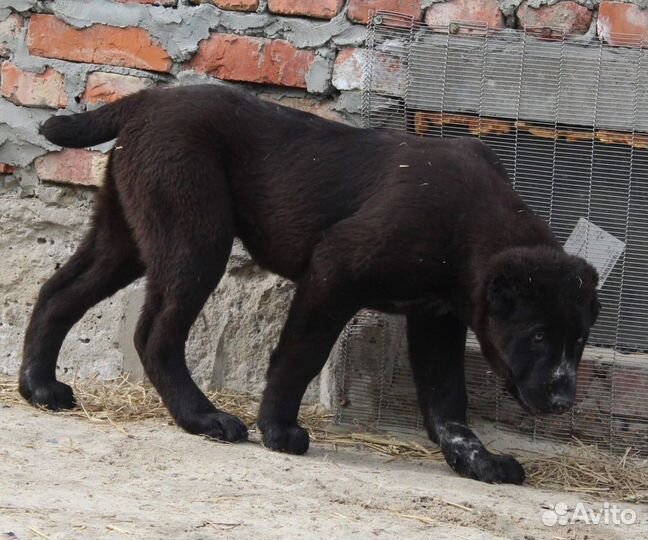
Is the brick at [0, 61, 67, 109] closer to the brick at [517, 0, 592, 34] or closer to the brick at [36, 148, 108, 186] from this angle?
the brick at [36, 148, 108, 186]

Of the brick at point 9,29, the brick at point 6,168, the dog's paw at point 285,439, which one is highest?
the brick at point 9,29

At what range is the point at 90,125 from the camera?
14.7 feet

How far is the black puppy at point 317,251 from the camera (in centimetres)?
409

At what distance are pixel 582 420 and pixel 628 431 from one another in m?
0.19

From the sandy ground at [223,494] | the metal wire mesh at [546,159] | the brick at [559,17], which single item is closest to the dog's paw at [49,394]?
the sandy ground at [223,494]

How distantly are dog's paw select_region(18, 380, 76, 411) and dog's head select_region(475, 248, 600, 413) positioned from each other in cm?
170

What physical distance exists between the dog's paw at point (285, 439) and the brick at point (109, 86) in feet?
5.50

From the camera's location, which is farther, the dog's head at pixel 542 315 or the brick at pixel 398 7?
the brick at pixel 398 7

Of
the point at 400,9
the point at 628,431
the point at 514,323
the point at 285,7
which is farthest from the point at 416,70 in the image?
the point at 628,431

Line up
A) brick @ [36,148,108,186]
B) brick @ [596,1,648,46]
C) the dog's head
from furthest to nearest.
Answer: brick @ [36,148,108,186], brick @ [596,1,648,46], the dog's head

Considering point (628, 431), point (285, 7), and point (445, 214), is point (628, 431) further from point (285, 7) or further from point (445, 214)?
point (285, 7)

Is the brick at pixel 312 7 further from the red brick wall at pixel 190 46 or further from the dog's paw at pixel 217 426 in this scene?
the dog's paw at pixel 217 426

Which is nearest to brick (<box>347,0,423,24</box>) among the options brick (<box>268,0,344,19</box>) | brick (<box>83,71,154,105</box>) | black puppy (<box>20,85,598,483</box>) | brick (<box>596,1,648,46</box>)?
brick (<box>268,0,344,19</box>)

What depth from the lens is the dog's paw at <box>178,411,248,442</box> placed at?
4.25m
